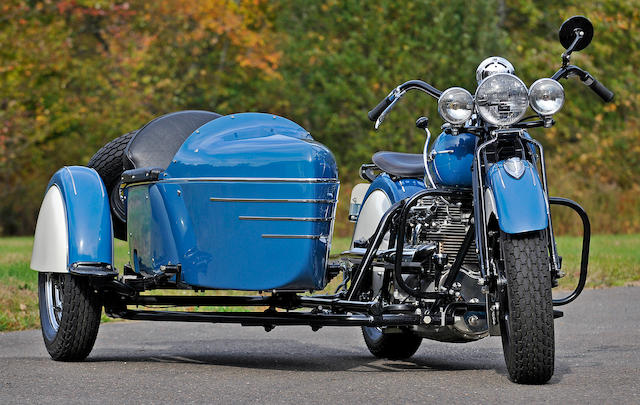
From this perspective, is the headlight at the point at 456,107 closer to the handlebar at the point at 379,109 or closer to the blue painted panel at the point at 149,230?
the handlebar at the point at 379,109

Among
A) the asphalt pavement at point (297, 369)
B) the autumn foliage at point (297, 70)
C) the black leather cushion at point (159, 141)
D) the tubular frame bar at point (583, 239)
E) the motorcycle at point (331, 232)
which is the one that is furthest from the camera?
the autumn foliage at point (297, 70)

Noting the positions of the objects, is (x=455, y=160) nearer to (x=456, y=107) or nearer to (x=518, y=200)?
(x=456, y=107)

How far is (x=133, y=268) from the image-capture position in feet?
23.0

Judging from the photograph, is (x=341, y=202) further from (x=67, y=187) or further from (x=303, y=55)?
(x=67, y=187)

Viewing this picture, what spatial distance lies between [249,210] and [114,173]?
69.5 inches

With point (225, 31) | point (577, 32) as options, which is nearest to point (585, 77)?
point (577, 32)

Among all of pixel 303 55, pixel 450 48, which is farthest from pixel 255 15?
pixel 450 48

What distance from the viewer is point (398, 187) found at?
6973mm

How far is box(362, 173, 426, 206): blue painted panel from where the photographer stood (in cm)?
691

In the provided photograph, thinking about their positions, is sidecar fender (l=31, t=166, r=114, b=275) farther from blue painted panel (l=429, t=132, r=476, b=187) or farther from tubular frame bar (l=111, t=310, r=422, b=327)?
blue painted panel (l=429, t=132, r=476, b=187)

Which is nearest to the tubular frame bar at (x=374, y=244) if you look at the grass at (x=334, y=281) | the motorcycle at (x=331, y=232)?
the motorcycle at (x=331, y=232)

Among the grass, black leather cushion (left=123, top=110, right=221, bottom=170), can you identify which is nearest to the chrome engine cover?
the grass

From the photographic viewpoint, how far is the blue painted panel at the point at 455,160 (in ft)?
19.9

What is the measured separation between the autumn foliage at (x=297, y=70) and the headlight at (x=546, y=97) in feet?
57.3
